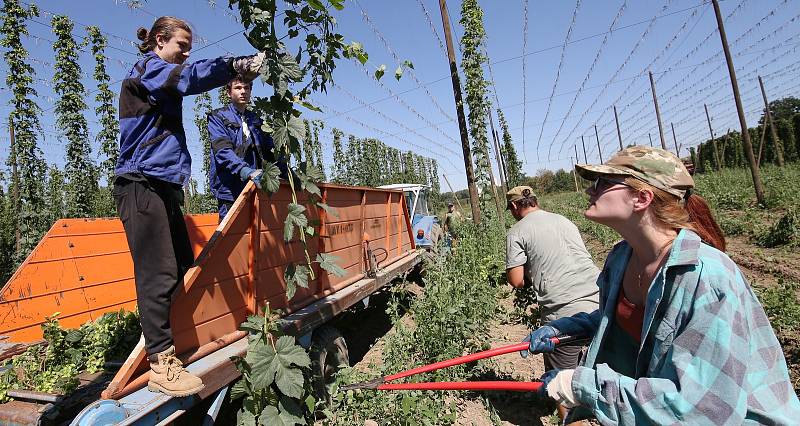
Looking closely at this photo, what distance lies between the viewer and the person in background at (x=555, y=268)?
128 inches

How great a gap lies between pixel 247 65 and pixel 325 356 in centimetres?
238

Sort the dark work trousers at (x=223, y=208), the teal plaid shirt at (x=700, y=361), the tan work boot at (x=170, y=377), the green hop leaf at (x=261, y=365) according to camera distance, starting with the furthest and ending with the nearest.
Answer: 1. the dark work trousers at (x=223, y=208)
2. the green hop leaf at (x=261, y=365)
3. the tan work boot at (x=170, y=377)
4. the teal plaid shirt at (x=700, y=361)

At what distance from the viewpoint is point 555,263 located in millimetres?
3383

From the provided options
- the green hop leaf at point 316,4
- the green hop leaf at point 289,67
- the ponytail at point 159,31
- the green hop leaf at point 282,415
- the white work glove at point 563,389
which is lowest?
the green hop leaf at point 282,415

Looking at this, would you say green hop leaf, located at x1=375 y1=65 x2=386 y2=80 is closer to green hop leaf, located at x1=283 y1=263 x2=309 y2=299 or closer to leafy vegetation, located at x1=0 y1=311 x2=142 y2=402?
green hop leaf, located at x1=283 y1=263 x2=309 y2=299

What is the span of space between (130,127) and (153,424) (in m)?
Answer: 1.45

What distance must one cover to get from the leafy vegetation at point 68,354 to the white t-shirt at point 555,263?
117 inches

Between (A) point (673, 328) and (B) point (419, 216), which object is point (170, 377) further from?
(B) point (419, 216)

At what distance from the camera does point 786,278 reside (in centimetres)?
709

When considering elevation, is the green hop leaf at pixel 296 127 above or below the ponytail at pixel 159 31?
below

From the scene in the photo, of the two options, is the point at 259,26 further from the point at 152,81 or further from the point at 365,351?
the point at 365,351

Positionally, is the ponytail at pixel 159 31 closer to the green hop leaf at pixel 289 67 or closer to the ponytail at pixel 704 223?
the green hop leaf at pixel 289 67

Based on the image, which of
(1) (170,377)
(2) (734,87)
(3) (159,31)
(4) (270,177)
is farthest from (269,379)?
(2) (734,87)

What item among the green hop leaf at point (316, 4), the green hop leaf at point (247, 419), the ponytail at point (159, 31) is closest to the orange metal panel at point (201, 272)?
the green hop leaf at point (247, 419)
